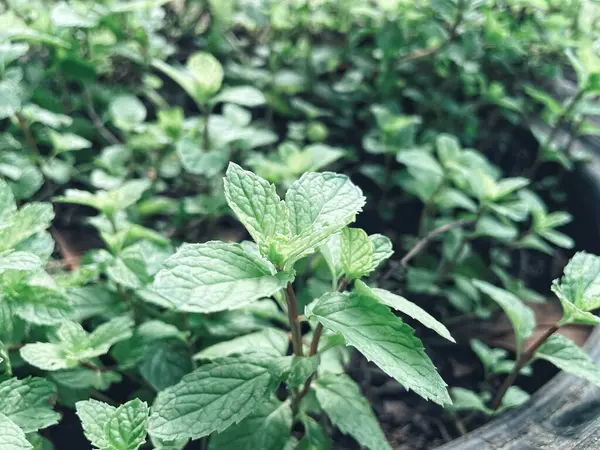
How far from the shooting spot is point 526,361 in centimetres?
94

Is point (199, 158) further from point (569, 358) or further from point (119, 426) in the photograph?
point (569, 358)

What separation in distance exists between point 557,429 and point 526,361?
0.57 ft

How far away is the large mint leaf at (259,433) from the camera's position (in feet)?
2.64

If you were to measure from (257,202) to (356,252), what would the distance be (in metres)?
0.16

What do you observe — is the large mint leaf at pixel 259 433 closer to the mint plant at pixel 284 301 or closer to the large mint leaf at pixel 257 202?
the mint plant at pixel 284 301

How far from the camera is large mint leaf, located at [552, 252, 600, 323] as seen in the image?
818 millimetres

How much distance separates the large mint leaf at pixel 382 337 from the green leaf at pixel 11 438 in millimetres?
397

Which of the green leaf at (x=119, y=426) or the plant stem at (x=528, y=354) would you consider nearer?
the green leaf at (x=119, y=426)

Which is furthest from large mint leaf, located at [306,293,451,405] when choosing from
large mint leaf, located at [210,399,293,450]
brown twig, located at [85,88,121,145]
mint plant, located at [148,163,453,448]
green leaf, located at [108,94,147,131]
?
brown twig, located at [85,88,121,145]

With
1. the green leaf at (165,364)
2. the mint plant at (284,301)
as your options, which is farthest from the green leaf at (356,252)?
the green leaf at (165,364)

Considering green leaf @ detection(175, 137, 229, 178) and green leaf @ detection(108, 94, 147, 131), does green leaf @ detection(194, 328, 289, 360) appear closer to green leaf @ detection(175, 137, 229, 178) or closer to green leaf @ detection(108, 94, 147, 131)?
green leaf @ detection(175, 137, 229, 178)

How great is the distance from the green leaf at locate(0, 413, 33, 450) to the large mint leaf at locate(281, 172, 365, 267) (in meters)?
0.41

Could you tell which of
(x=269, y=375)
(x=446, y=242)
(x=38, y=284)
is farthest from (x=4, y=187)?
(x=446, y=242)

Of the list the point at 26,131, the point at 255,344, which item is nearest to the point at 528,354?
the point at 255,344
